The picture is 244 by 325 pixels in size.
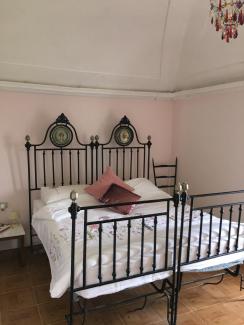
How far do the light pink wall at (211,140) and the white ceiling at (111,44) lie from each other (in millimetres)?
252

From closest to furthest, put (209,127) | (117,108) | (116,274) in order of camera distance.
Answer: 1. (116,274)
2. (209,127)
3. (117,108)

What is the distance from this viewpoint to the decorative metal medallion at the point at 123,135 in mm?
3867

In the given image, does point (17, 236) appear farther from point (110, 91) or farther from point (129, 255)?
point (110, 91)

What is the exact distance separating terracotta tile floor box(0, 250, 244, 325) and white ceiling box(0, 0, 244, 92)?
212cm

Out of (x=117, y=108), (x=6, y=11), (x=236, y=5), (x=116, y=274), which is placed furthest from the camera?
(x=117, y=108)

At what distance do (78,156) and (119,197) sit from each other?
1.00 meters

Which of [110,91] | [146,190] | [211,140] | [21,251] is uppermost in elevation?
[110,91]

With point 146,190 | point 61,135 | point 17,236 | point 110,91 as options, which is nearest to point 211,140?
point 146,190

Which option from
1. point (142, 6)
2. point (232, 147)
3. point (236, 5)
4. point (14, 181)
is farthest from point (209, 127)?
point (14, 181)

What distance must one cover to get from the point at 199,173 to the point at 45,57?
2.30m

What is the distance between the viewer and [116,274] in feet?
6.91

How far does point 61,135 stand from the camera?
3.54 meters

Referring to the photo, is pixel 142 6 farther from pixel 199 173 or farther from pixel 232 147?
pixel 199 173

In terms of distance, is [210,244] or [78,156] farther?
A: [78,156]
